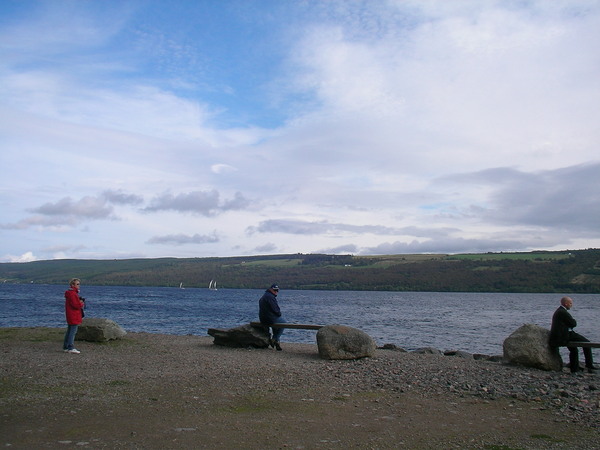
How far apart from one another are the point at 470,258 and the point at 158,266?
11508 cm

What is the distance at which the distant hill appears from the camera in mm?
120062

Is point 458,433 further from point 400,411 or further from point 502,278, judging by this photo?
point 502,278

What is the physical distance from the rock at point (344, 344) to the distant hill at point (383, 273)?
106 m

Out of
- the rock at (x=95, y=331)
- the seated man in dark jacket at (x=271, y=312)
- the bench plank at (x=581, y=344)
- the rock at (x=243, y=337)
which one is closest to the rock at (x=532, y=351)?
the bench plank at (x=581, y=344)

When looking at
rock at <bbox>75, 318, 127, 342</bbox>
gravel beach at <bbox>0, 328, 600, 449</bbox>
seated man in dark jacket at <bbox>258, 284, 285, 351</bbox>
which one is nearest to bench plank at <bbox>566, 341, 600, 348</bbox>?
gravel beach at <bbox>0, 328, 600, 449</bbox>

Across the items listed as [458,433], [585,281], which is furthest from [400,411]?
[585,281]

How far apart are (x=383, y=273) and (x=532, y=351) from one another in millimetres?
136985

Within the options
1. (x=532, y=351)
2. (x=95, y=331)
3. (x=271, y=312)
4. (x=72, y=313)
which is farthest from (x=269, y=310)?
(x=532, y=351)

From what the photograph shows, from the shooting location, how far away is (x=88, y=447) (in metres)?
6.85

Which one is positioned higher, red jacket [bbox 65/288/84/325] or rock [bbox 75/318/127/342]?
red jacket [bbox 65/288/84/325]

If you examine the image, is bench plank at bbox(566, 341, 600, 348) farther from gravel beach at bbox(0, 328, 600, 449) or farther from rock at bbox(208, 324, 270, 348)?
rock at bbox(208, 324, 270, 348)

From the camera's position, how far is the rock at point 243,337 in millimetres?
16906

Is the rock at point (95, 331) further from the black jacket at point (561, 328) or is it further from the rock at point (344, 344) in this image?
the black jacket at point (561, 328)

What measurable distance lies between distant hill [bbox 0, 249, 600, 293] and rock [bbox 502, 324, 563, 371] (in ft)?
340
